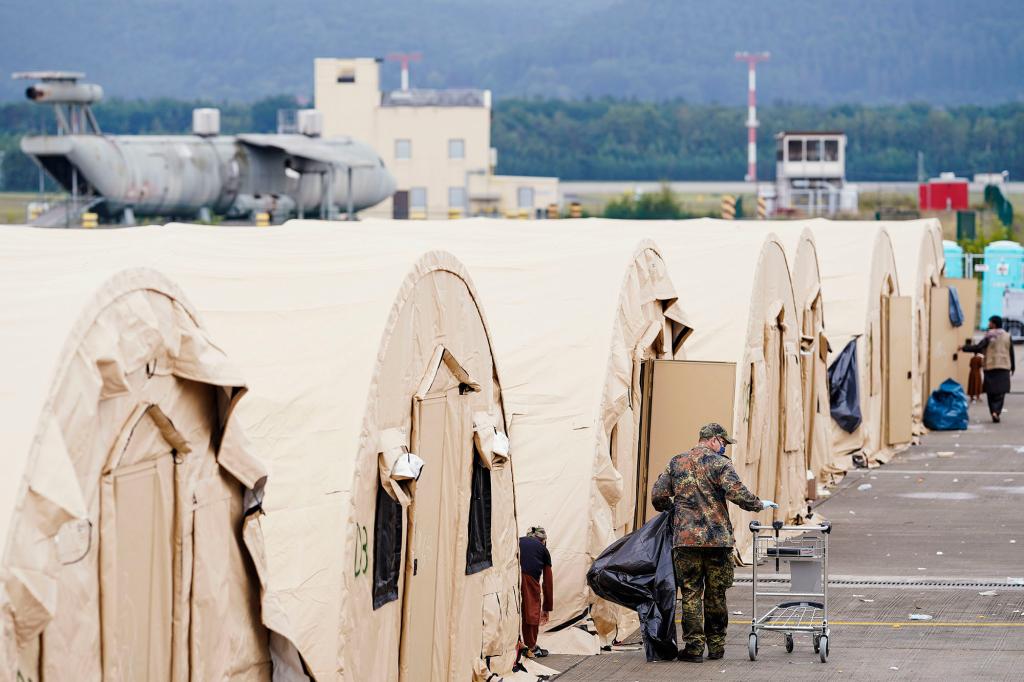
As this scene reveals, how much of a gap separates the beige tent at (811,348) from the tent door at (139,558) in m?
12.3

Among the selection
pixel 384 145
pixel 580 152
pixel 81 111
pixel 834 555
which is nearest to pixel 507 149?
pixel 580 152

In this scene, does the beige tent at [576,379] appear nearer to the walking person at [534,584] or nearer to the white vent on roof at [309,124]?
the walking person at [534,584]

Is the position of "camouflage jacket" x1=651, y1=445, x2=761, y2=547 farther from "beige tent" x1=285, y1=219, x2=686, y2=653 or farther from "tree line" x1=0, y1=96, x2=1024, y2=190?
"tree line" x1=0, y1=96, x2=1024, y2=190

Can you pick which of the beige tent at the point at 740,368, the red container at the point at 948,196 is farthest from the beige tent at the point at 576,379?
the red container at the point at 948,196

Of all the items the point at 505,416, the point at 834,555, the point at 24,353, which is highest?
the point at 24,353

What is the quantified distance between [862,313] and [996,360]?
4.45 metres

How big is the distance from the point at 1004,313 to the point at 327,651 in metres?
34.6

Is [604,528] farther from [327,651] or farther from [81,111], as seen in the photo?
[81,111]

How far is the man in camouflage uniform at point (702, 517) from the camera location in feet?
35.9

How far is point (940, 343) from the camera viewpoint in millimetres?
27094

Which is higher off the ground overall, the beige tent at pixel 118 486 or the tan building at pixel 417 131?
the tan building at pixel 417 131

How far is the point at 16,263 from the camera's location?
313 inches

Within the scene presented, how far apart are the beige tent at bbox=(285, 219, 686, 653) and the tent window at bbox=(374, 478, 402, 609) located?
2183 millimetres

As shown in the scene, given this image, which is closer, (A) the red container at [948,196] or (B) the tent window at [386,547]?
(B) the tent window at [386,547]
